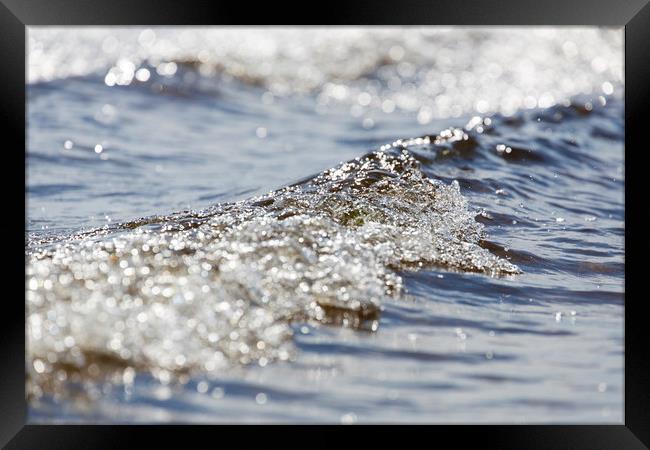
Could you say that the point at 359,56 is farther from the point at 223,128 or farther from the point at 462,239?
the point at 462,239

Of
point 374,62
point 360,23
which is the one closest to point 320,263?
point 360,23

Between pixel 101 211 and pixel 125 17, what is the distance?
2161 millimetres

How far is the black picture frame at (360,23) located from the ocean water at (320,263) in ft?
0.27

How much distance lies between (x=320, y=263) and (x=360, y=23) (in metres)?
0.95

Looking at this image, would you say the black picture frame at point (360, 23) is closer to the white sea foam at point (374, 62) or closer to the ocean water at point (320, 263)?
the ocean water at point (320, 263)

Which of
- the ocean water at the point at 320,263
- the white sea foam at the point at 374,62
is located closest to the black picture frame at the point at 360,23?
the ocean water at the point at 320,263

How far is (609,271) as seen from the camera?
147 inches

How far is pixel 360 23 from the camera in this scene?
99.3 inches

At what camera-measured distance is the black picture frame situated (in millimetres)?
2287

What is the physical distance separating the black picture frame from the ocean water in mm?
81

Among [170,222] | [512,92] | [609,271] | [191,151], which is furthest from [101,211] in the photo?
[512,92]

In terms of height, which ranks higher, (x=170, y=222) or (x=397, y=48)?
(x=397, y=48)

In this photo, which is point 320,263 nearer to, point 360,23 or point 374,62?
point 360,23

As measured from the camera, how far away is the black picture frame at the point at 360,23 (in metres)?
2.29
